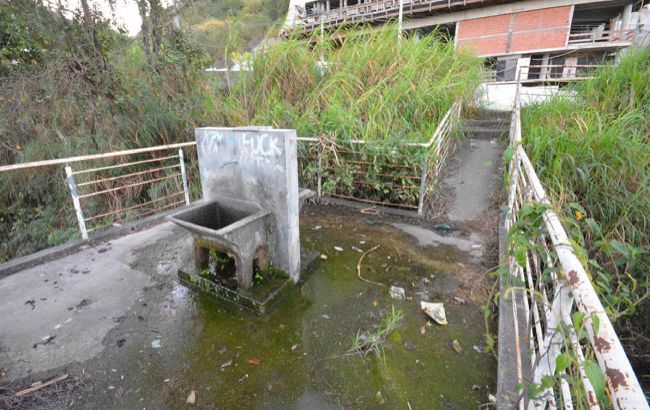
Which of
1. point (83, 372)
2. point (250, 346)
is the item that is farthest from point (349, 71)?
point (83, 372)

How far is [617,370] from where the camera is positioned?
2.44 ft

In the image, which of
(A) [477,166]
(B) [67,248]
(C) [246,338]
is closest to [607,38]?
(A) [477,166]

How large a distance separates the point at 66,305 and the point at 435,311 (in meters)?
3.12

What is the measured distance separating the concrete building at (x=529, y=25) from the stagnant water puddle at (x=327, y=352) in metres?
15.6

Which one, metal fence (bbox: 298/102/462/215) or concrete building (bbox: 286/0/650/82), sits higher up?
concrete building (bbox: 286/0/650/82)

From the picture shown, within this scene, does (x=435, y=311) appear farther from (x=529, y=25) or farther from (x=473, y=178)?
(x=529, y=25)

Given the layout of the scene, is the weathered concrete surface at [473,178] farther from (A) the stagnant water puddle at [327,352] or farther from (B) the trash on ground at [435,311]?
(B) the trash on ground at [435,311]

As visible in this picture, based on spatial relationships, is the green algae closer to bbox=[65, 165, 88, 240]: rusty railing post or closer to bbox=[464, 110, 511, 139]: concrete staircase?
bbox=[65, 165, 88, 240]: rusty railing post

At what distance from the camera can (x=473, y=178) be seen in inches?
205

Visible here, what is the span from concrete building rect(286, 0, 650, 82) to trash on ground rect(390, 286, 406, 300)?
15598 mm

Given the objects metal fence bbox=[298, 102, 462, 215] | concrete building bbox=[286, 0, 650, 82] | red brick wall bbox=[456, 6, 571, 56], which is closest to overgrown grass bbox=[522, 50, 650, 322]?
metal fence bbox=[298, 102, 462, 215]

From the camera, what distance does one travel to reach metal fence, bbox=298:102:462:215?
4234 millimetres

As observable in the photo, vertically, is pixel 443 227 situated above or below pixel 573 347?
below

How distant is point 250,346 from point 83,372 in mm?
1068
